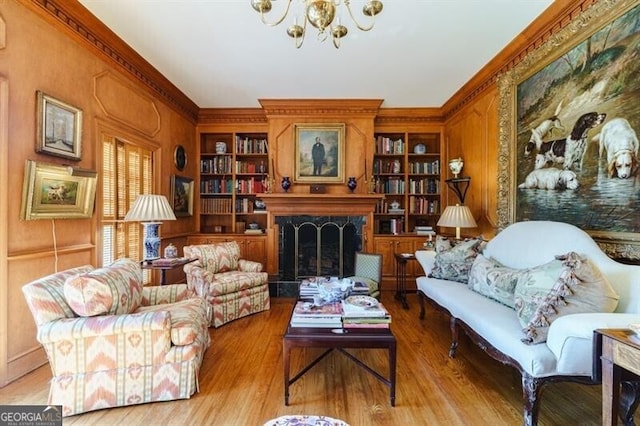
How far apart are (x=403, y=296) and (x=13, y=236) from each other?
152 inches

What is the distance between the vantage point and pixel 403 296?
164 inches

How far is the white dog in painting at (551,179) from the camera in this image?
245cm

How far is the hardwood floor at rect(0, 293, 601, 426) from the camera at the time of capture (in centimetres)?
184

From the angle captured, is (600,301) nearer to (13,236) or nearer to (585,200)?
(585,200)

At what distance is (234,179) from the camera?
16.8 feet

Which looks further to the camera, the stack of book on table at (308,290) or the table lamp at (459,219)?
the table lamp at (459,219)

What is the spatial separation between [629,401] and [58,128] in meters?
4.12

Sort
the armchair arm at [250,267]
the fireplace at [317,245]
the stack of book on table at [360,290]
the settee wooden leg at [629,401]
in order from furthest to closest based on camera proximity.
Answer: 1. the fireplace at [317,245]
2. the armchair arm at [250,267]
3. the stack of book on table at [360,290]
4. the settee wooden leg at [629,401]

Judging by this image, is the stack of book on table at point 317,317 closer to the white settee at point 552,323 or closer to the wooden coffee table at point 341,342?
the wooden coffee table at point 341,342

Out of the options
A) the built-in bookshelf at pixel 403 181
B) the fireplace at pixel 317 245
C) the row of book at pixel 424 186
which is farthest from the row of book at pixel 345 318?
the row of book at pixel 424 186

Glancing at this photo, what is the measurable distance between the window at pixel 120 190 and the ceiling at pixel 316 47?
1.03 meters

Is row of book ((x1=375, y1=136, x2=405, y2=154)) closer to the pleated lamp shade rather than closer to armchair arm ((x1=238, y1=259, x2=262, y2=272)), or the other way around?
armchair arm ((x1=238, y1=259, x2=262, y2=272))

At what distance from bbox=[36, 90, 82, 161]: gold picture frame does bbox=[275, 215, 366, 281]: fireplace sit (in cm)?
262

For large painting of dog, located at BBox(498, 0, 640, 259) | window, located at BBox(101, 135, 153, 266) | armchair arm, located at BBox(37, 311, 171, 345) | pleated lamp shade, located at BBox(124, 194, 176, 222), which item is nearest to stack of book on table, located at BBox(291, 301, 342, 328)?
armchair arm, located at BBox(37, 311, 171, 345)
